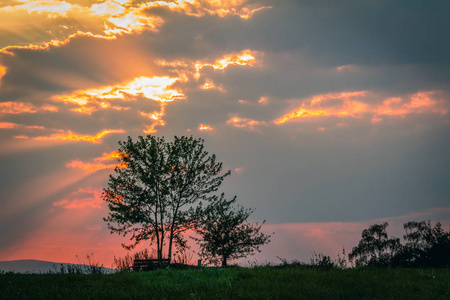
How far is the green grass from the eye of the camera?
13016 millimetres

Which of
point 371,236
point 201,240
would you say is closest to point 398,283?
point 201,240

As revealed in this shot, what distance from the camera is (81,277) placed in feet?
58.4

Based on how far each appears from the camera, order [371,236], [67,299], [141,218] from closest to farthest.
Answer: [67,299] < [141,218] < [371,236]

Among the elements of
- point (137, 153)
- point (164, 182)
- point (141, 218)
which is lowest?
point (141, 218)

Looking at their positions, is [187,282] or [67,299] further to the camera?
[187,282]

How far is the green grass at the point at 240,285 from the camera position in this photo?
13.0 meters

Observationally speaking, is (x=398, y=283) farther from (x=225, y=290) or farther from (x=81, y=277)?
(x=81, y=277)

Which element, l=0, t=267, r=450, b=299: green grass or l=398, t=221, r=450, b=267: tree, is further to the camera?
l=398, t=221, r=450, b=267: tree

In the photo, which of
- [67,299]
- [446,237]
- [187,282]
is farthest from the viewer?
[446,237]

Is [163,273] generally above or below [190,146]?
below

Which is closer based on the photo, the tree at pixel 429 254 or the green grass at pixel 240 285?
the green grass at pixel 240 285

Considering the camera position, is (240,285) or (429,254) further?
(429,254)

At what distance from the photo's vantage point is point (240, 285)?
1463 centimetres

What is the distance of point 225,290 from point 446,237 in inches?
781
